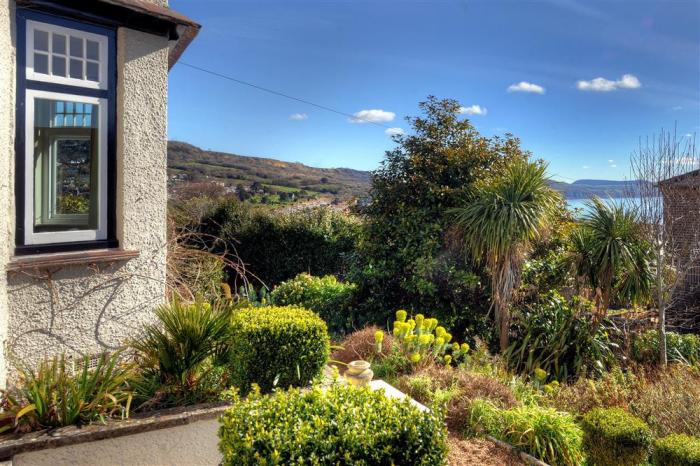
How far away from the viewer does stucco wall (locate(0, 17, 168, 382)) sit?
15.4ft

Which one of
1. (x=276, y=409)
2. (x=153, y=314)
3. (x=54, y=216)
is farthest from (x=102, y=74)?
(x=276, y=409)

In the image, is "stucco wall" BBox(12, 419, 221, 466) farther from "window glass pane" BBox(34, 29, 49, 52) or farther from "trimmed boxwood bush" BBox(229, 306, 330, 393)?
"window glass pane" BBox(34, 29, 49, 52)

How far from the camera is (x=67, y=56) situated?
4945mm

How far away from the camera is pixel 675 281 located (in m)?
9.70

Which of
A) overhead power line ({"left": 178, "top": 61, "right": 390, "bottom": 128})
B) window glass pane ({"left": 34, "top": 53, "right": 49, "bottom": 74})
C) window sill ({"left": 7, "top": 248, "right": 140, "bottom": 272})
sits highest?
overhead power line ({"left": 178, "top": 61, "right": 390, "bottom": 128})

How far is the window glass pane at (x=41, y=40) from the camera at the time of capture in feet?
15.7

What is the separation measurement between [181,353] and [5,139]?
273 cm

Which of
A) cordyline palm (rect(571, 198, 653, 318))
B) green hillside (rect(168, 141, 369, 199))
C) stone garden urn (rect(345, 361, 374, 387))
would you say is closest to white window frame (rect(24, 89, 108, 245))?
stone garden urn (rect(345, 361, 374, 387))

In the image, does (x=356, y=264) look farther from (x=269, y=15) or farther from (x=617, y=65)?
(x=617, y=65)

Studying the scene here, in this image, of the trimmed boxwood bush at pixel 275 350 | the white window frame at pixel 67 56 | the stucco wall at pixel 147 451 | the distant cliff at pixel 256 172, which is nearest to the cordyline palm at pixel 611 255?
the trimmed boxwood bush at pixel 275 350

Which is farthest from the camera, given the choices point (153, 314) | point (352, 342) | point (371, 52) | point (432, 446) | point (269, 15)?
point (371, 52)

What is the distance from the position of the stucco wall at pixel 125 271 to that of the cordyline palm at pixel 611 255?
8149 millimetres

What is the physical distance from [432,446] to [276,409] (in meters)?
1.01

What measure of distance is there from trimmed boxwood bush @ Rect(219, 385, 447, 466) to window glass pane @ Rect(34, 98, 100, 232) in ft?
12.1
